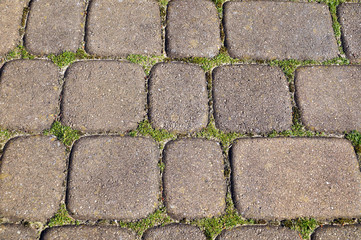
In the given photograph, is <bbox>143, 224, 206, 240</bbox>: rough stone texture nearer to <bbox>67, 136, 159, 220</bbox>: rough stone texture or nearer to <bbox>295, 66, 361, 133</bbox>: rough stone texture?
<bbox>67, 136, 159, 220</bbox>: rough stone texture

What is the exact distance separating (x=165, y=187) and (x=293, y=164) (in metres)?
0.80

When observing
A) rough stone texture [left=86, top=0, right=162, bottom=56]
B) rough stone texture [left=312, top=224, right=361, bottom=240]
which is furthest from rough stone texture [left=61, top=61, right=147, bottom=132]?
rough stone texture [left=312, top=224, right=361, bottom=240]

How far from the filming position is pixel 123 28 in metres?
2.43

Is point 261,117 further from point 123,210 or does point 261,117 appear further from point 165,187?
point 123,210

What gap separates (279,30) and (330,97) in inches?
23.9

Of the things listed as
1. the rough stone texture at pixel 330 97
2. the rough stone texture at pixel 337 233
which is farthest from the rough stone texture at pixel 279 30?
the rough stone texture at pixel 337 233

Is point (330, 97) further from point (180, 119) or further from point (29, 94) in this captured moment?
point (29, 94)

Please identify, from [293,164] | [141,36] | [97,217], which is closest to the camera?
[97,217]

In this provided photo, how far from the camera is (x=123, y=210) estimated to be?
6.49ft

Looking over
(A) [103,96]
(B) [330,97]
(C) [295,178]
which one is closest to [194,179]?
(C) [295,178]

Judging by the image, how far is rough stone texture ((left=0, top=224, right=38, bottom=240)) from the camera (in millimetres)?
1909

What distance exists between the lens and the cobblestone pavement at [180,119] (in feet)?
6.52

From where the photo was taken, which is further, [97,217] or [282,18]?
[282,18]

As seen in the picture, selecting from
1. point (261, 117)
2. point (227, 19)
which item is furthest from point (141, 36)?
point (261, 117)
